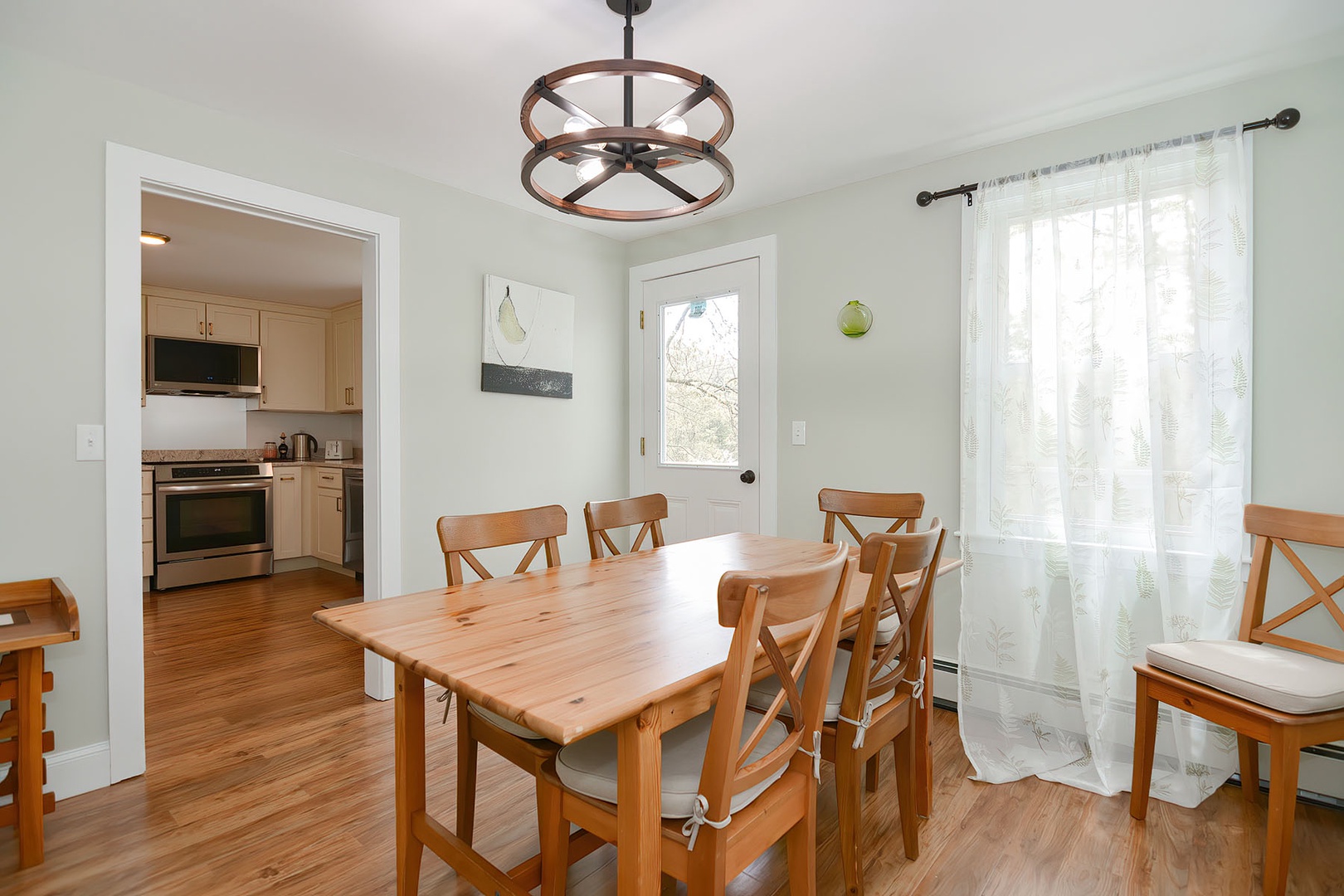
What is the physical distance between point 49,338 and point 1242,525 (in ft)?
12.9

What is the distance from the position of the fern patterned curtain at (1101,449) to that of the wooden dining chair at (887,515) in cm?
39

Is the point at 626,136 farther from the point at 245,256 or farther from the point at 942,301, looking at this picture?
the point at 245,256

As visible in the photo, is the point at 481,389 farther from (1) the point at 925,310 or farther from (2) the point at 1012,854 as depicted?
(2) the point at 1012,854

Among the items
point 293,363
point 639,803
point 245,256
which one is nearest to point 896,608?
point 639,803

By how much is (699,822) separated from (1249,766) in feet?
6.89

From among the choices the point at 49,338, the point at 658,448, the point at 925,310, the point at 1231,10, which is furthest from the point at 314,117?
the point at 1231,10

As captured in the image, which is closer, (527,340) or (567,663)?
Result: (567,663)

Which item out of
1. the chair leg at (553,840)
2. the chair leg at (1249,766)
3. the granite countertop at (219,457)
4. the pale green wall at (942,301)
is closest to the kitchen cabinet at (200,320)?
the granite countertop at (219,457)

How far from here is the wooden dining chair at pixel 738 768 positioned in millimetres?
1109

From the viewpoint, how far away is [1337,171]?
6.73 ft

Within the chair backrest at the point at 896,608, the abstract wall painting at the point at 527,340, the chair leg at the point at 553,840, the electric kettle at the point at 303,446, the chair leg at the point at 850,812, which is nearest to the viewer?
the chair leg at the point at 553,840

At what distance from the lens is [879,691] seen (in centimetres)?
165

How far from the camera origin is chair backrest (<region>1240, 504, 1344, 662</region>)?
1960 millimetres

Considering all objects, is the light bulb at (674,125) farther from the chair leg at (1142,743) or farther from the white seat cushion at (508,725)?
the chair leg at (1142,743)
